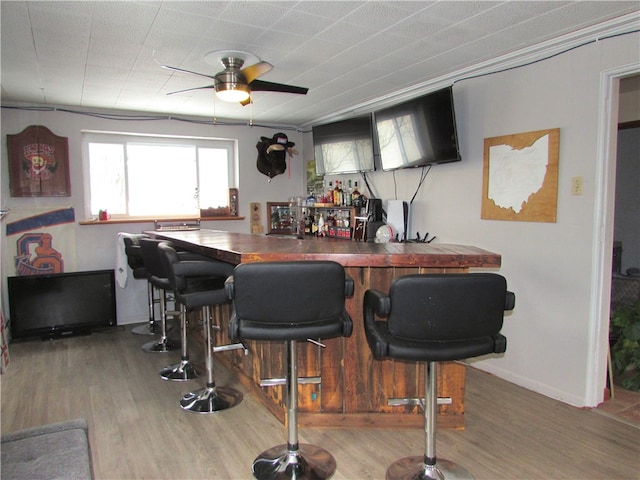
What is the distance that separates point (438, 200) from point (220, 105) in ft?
8.18

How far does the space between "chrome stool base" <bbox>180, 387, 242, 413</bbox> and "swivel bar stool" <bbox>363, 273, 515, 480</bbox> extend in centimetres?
147

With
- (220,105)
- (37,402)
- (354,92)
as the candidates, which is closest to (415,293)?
(37,402)

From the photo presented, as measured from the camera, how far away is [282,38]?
9.40 feet

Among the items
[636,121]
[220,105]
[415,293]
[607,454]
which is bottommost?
[607,454]

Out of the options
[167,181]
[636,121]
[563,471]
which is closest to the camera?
[563,471]

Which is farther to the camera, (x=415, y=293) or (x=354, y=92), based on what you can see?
(x=354, y=92)

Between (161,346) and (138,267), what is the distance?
2.72ft

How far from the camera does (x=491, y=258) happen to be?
2184mm

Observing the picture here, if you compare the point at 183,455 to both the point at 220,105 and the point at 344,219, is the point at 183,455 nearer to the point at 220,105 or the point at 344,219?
the point at 344,219

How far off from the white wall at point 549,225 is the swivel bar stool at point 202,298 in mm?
2049

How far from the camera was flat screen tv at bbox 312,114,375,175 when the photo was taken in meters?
4.60

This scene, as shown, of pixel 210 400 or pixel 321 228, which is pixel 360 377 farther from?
pixel 321 228

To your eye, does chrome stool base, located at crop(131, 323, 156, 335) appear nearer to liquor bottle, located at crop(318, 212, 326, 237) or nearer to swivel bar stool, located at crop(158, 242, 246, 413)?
swivel bar stool, located at crop(158, 242, 246, 413)

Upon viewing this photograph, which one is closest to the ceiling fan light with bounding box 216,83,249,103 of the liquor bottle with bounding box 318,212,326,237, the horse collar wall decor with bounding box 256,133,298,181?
the liquor bottle with bounding box 318,212,326,237
